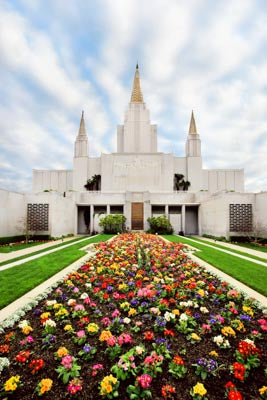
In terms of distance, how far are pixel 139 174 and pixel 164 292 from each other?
2931 centimetres

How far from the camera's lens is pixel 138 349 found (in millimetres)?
2527

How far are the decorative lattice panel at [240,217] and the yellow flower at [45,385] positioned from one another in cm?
1740

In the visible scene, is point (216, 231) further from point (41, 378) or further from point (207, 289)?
point (41, 378)

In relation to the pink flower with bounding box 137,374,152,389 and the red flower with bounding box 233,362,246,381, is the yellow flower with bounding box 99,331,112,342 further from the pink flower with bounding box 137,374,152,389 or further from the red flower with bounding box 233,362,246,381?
the red flower with bounding box 233,362,246,381

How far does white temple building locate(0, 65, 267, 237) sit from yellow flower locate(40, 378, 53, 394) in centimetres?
1507

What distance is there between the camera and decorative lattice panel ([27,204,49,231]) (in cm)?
1806

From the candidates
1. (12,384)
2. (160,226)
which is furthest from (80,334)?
(160,226)

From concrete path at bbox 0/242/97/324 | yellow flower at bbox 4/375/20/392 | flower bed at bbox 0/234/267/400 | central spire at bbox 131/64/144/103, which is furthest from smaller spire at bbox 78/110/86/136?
yellow flower at bbox 4/375/20/392

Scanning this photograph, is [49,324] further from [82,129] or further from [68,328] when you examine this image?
[82,129]

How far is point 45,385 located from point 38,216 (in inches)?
693

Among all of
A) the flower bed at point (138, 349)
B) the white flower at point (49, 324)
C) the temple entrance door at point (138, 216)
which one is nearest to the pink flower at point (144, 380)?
the flower bed at point (138, 349)

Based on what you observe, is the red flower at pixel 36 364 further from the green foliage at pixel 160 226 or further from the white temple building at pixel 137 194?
the green foliage at pixel 160 226

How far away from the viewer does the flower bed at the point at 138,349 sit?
208 cm

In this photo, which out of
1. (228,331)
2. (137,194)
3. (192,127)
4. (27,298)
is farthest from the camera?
(192,127)
